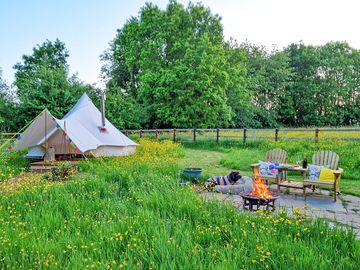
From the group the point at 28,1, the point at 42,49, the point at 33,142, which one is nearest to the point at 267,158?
the point at 33,142

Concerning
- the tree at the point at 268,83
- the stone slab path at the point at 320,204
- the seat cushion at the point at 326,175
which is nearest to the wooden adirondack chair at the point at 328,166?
the seat cushion at the point at 326,175

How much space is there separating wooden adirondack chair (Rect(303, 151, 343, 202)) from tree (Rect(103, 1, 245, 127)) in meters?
12.3

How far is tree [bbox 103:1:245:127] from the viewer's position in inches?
762

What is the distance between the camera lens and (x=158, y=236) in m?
3.47

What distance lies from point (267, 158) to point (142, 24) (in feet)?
56.0

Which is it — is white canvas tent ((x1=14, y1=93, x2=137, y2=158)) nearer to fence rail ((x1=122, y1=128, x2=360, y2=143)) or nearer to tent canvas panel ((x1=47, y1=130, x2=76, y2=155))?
tent canvas panel ((x1=47, y1=130, x2=76, y2=155))

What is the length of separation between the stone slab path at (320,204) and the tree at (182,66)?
13.1m

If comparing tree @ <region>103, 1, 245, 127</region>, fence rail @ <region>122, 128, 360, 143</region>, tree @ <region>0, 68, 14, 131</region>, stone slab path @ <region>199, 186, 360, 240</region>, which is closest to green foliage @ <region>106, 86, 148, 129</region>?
tree @ <region>103, 1, 245, 127</region>

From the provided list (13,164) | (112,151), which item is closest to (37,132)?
(13,164)

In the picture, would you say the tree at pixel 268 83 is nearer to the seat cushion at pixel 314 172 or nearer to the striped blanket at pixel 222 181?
the seat cushion at pixel 314 172

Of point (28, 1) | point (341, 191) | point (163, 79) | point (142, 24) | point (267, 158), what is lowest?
point (341, 191)

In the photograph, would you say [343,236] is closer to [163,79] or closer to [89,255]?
[89,255]

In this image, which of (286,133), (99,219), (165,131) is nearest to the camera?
(99,219)

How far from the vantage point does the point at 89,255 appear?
10.9 ft
